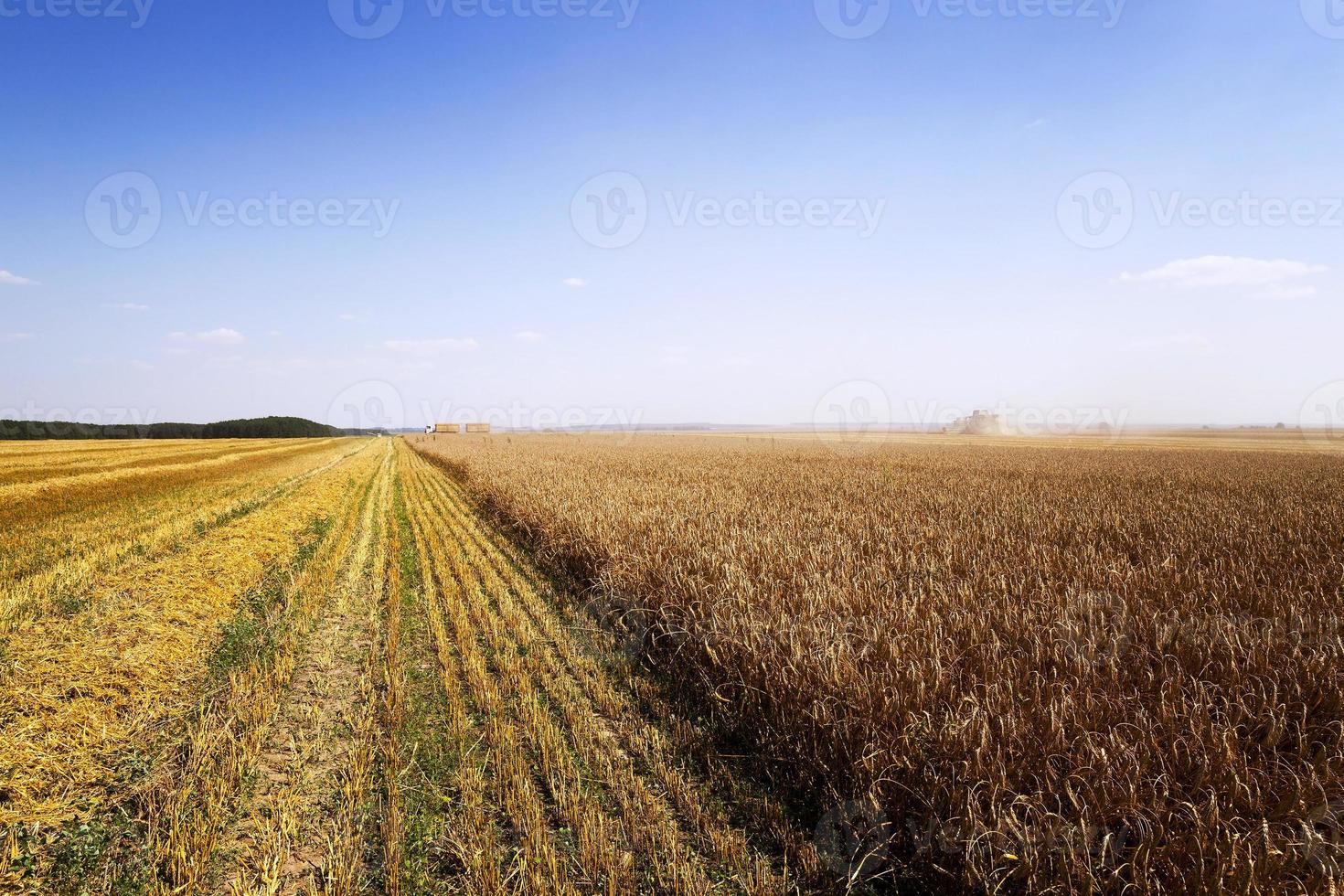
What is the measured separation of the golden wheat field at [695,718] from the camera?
105 inches

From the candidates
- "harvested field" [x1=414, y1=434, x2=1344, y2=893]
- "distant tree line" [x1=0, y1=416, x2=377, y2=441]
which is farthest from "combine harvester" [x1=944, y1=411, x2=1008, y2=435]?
"distant tree line" [x1=0, y1=416, x2=377, y2=441]

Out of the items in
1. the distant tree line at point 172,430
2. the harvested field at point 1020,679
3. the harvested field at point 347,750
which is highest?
the distant tree line at point 172,430

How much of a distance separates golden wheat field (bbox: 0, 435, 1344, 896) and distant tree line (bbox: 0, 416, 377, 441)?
111997 millimetres

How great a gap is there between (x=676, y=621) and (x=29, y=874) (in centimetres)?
440

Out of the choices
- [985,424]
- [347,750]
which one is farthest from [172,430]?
[985,424]

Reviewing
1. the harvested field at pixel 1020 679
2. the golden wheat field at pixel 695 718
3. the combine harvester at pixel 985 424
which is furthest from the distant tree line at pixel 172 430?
the combine harvester at pixel 985 424

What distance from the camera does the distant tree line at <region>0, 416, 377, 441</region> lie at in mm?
79312

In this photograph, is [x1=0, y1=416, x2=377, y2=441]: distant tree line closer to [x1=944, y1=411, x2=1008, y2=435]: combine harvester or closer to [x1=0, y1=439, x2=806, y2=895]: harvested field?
[x1=0, y1=439, x2=806, y2=895]: harvested field

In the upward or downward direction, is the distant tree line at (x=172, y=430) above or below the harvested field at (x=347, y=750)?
above

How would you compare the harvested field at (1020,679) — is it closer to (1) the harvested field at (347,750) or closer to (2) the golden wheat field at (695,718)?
(2) the golden wheat field at (695,718)

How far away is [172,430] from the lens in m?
108

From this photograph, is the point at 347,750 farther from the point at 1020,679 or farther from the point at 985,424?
the point at 985,424

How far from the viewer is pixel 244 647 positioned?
5.60 meters

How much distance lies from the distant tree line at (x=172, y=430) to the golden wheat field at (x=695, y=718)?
367ft
